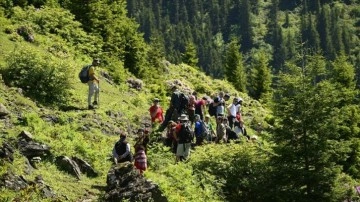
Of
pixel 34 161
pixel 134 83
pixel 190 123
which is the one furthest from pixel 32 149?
pixel 134 83

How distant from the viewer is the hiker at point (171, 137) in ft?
63.1

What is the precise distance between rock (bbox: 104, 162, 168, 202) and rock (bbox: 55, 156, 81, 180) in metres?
1.21

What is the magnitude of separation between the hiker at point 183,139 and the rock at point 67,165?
448cm

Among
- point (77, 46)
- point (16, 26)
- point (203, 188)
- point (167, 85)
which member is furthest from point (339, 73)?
point (203, 188)

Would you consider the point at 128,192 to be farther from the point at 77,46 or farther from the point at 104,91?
the point at 77,46

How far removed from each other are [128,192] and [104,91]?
13.5 metres

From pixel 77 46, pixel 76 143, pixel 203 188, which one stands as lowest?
pixel 203 188

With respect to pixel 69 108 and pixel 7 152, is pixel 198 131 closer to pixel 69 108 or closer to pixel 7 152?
pixel 69 108

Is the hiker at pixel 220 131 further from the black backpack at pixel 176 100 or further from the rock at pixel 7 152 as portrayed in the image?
the rock at pixel 7 152

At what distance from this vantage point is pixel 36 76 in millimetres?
20500

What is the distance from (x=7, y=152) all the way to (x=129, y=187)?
10.2 feet

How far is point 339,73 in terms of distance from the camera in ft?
139

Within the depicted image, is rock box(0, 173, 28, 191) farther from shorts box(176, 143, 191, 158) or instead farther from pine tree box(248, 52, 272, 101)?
pine tree box(248, 52, 272, 101)

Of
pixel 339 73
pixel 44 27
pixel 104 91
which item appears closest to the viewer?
pixel 104 91
